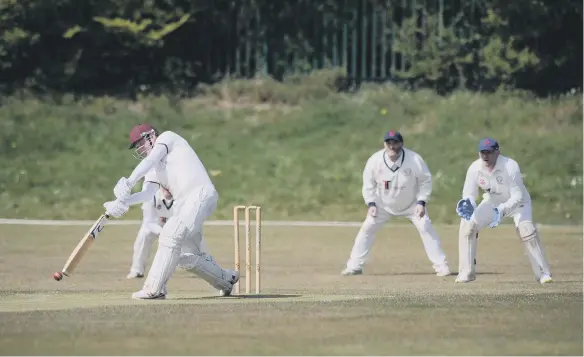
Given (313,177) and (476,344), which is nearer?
(476,344)

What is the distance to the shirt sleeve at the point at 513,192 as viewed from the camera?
15.7 metres

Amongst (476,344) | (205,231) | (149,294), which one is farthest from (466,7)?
(476,344)

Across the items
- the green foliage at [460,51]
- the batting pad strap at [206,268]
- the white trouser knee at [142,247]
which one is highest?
the green foliage at [460,51]

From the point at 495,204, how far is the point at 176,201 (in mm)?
3806

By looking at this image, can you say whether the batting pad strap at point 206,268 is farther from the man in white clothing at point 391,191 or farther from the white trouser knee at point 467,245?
the man in white clothing at point 391,191

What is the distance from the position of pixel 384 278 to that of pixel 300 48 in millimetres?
12848

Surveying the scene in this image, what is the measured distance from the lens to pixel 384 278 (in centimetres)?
1711

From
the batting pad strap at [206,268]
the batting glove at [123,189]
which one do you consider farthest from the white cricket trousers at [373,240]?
the batting glove at [123,189]

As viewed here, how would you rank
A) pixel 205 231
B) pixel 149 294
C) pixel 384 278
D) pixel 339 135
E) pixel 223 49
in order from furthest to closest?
pixel 223 49, pixel 339 135, pixel 205 231, pixel 384 278, pixel 149 294

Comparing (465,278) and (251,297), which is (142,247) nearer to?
(251,297)

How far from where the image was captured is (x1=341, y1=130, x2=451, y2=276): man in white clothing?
1736 cm

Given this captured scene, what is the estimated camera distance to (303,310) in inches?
492

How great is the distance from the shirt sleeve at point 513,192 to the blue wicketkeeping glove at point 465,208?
0.30 metres

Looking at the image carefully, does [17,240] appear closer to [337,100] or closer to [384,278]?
[384,278]
